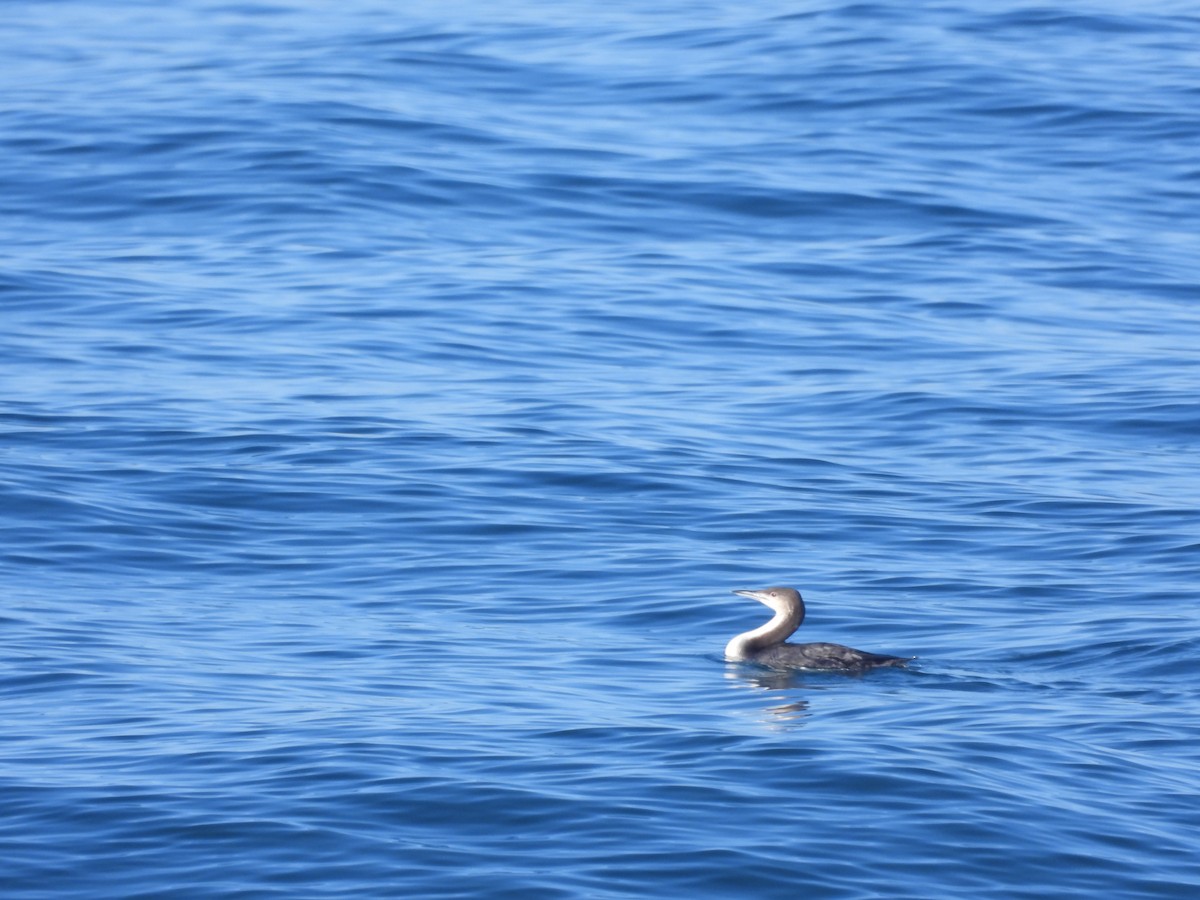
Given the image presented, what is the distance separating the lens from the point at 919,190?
2344 cm

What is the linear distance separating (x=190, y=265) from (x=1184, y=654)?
13.4m

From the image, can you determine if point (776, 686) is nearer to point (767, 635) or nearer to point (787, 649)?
point (787, 649)

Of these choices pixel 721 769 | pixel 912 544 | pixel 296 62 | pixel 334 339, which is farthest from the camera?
pixel 296 62

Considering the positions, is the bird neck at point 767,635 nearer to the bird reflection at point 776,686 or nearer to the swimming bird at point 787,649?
the swimming bird at point 787,649

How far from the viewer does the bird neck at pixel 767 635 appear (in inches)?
432

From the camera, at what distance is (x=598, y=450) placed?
15.5 metres

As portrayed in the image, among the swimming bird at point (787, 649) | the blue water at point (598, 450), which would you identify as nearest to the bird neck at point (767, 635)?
the swimming bird at point (787, 649)

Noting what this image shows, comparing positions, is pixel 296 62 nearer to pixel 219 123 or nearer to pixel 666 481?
pixel 219 123

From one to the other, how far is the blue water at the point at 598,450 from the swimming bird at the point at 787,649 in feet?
0.58

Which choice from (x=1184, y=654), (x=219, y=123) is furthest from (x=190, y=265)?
(x=1184, y=654)

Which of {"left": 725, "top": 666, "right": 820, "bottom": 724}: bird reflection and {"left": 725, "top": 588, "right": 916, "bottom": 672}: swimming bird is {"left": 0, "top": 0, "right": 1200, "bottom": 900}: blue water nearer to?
{"left": 725, "top": 666, "right": 820, "bottom": 724}: bird reflection

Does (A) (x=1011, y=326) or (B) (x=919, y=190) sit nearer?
(A) (x=1011, y=326)

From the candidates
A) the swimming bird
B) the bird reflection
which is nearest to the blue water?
the bird reflection

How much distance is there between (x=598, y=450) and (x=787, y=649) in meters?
4.92
